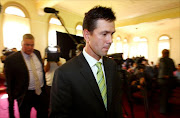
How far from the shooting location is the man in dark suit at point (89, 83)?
2.83ft

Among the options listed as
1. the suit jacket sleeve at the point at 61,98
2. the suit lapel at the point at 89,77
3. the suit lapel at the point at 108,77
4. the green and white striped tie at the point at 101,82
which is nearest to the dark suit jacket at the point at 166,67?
the suit lapel at the point at 108,77

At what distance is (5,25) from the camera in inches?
177

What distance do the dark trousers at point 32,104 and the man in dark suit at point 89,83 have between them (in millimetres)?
1167

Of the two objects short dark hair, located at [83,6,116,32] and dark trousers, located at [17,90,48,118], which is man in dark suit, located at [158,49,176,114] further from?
dark trousers, located at [17,90,48,118]

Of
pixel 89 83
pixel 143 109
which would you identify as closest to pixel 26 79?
pixel 89 83

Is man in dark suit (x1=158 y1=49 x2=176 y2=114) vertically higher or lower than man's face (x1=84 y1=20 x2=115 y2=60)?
lower

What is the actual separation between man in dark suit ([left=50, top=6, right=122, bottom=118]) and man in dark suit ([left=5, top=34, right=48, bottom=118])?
110 cm

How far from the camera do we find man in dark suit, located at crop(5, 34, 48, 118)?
175 centimetres

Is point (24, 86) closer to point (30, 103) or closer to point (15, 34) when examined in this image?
point (30, 103)

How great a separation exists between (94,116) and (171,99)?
378 centimetres

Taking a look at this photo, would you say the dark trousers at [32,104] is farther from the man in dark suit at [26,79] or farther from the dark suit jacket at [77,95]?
the dark suit jacket at [77,95]

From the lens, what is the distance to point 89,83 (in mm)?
899

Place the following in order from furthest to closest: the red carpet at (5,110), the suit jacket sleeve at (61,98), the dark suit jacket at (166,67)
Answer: the dark suit jacket at (166,67)
the red carpet at (5,110)
the suit jacket sleeve at (61,98)

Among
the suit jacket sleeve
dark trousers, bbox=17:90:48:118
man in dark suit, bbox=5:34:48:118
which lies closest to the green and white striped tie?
the suit jacket sleeve
